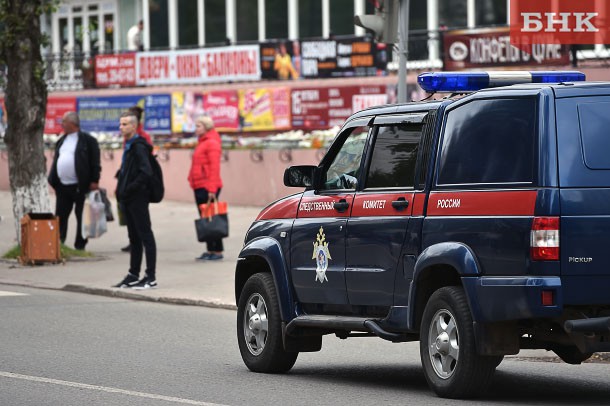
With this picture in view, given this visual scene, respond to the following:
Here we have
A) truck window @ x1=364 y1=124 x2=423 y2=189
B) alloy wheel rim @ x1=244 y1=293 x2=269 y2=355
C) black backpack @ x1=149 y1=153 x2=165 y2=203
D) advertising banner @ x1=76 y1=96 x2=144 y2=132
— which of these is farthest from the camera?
advertising banner @ x1=76 y1=96 x2=144 y2=132

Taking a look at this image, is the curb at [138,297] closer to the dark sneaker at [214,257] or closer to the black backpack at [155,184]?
the black backpack at [155,184]

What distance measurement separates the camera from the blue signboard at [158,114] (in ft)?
104

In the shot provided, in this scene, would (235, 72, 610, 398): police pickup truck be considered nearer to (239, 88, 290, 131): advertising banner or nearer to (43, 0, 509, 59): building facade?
(43, 0, 509, 59): building facade

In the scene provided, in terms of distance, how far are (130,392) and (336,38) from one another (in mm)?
20078

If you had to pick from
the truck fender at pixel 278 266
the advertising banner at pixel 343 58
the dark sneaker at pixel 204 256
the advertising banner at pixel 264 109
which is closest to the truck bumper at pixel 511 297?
the truck fender at pixel 278 266

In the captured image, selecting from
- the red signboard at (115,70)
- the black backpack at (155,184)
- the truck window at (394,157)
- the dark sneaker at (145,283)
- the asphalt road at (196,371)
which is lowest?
the dark sneaker at (145,283)

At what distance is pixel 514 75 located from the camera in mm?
10133

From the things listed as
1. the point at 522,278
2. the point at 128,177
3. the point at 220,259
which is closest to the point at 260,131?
the point at 220,259

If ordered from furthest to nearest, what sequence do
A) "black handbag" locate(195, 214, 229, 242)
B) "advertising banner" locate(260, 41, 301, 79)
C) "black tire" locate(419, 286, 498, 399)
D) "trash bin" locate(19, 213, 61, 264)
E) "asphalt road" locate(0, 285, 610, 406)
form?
"advertising banner" locate(260, 41, 301, 79) → "trash bin" locate(19, 213, 61, 264) → "black handbag" locate(195, 214, 229, 242) → "asphalt road" locate(0, 285, 610, 406) → "black tire" locate(419, 286, 498, 399)

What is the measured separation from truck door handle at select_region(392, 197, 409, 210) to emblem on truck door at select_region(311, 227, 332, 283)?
0.88 meters

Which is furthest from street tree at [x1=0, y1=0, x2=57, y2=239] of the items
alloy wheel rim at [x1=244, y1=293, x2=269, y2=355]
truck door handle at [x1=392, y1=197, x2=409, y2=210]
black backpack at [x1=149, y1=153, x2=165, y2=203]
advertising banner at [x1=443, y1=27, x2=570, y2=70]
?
truck door handle at [x1=392, y1=197, x2=409, y2=210]

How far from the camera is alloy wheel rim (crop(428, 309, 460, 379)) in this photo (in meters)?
9.04

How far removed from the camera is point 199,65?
32.2m

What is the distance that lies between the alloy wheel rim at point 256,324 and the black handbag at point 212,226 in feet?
26.3
